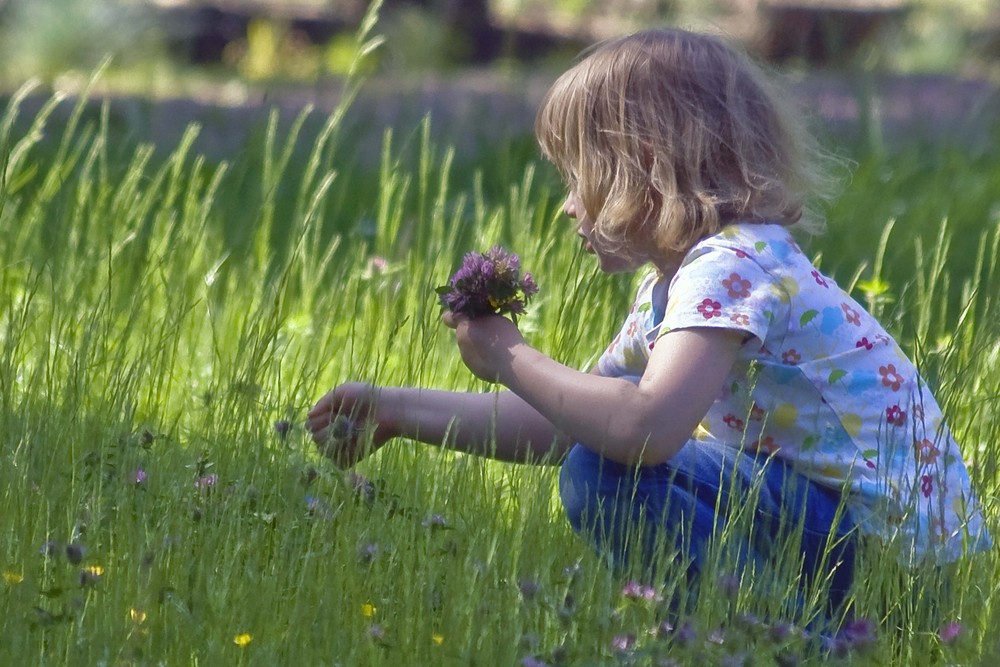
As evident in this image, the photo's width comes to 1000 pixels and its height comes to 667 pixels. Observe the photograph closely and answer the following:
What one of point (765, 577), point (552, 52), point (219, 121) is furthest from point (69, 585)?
point (552, 52)

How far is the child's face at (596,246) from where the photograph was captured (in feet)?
8.00

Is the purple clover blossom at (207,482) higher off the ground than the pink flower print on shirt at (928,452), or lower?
lower

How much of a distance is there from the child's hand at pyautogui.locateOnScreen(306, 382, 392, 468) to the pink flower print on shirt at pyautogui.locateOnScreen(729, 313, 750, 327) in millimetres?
601

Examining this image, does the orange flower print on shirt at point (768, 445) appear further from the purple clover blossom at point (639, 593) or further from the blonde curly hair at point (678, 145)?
the purple clover blossom at point (639, 593)

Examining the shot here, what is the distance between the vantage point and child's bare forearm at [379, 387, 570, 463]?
248 centimetres

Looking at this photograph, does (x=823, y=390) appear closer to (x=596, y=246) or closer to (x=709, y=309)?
(x=709, y=309)

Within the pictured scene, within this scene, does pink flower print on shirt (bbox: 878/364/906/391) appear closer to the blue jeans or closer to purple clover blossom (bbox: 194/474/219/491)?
the blue jeans

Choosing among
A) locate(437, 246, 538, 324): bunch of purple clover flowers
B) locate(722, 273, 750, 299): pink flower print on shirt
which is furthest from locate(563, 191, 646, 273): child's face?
locate(722, 273, 750, 299): pink flower print on shirt

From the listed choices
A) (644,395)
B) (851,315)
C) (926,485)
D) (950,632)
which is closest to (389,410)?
(644,395)

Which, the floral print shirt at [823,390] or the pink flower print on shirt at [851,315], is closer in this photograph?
the floral print shirt at [823,390]

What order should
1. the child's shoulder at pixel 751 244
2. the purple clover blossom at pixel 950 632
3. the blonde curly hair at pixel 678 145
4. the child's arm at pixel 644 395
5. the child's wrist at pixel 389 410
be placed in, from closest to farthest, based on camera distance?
the purple clover blossom at pixel 950 632 → the child's arm at pixel 644 395 → the child's shoulder at pixel 751 244 → the blonde curly hair at pixel 678 145 → the child's wrist at pixel 389 410

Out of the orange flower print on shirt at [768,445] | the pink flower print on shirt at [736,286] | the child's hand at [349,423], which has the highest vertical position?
the pink flower print on shirt at [736,286]

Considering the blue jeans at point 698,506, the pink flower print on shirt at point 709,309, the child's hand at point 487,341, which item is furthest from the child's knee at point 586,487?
the pink flower print on shirt at point 709,309

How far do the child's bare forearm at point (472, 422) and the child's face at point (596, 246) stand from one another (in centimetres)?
30
